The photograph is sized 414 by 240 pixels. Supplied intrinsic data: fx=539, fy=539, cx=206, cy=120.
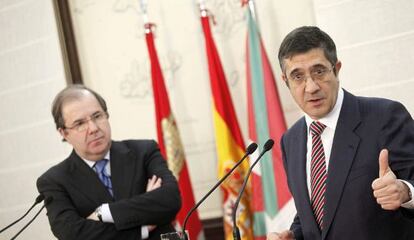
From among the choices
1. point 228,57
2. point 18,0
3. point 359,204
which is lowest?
point 359,204

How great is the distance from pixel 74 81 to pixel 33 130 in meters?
0.56

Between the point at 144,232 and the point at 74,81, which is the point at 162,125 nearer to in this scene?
the point at 74,81

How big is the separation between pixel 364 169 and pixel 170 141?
7.58ft

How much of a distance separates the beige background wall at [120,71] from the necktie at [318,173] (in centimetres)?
181

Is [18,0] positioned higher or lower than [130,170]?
higher

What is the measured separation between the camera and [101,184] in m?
2.88

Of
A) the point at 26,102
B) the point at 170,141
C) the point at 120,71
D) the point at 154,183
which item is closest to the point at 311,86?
the point at 154,183

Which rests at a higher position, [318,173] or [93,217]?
[318,173]

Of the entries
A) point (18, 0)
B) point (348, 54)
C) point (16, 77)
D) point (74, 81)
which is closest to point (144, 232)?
point (348, 54)

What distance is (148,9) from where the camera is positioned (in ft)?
14.8

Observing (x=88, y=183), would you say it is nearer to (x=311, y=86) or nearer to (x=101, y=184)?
(x=101, y=184)

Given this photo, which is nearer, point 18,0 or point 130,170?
point 130,170

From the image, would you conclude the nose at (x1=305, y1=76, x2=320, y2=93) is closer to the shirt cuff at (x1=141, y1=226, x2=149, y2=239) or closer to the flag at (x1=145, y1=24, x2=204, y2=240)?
the shirt cuff at (x1=141, y1=226, x2=149, y2=239)

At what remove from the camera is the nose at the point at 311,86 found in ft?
6.72
